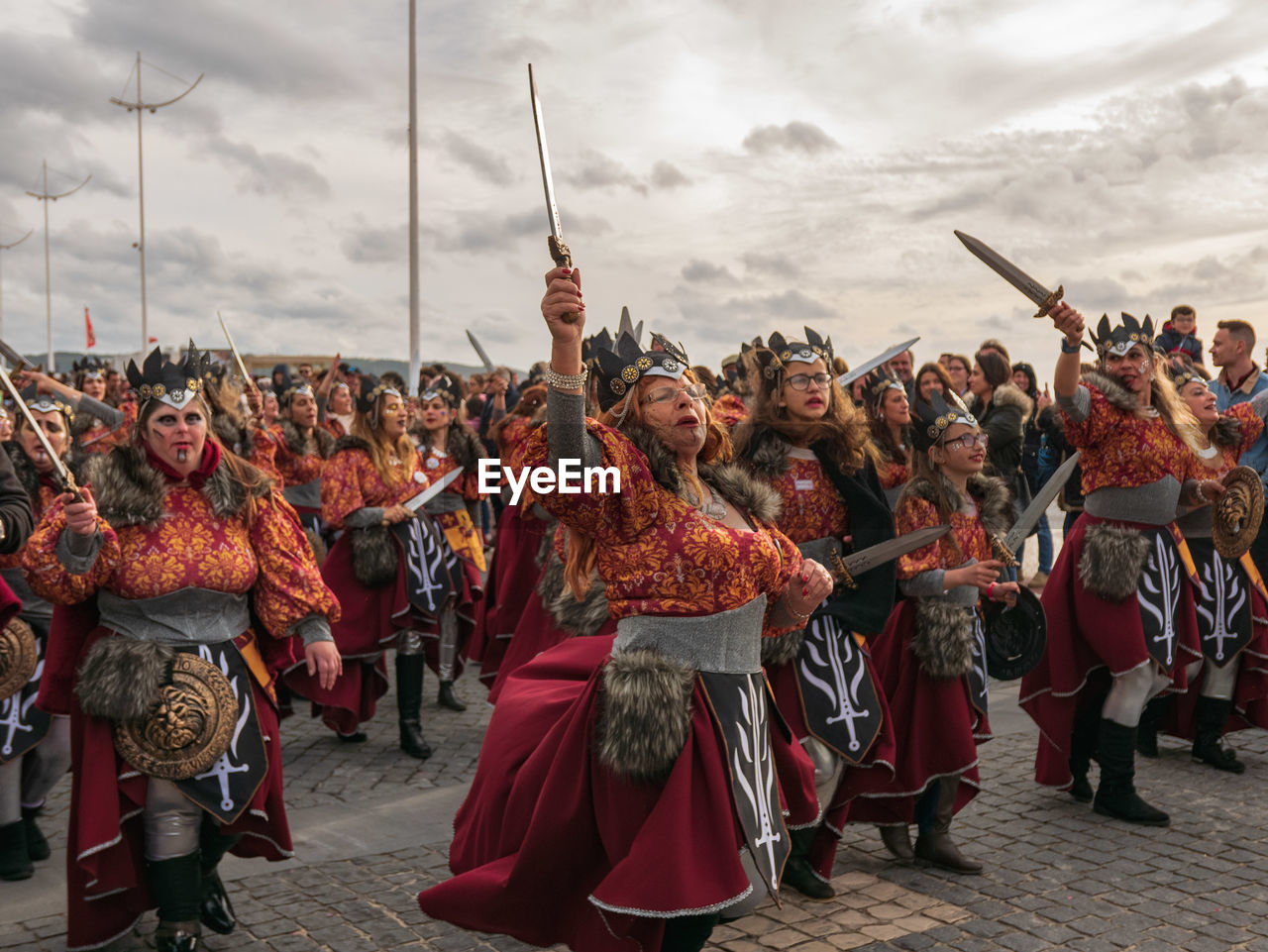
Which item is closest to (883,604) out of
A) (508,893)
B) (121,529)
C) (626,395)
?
(626,395)

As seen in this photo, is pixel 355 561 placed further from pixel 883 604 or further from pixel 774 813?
pixel 774 813

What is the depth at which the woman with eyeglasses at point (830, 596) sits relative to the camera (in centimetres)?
487

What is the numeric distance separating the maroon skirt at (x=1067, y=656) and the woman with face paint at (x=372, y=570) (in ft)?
11.5

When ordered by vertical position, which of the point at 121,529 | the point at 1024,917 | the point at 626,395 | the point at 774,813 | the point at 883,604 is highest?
the point at 626,395

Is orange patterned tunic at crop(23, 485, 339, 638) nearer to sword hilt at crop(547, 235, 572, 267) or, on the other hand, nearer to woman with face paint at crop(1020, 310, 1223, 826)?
sword hilt at crop(547, 235, 572, 267)

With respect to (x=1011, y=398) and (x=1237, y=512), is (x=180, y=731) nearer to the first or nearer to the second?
(x=1237, y=512)

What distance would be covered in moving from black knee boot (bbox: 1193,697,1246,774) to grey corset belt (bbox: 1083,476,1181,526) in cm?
132

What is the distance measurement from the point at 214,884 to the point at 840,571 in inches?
104

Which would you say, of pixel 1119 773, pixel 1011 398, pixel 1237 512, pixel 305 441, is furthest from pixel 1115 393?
pixel 305 441

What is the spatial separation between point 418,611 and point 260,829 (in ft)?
10.2

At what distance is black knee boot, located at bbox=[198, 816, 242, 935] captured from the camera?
442cm

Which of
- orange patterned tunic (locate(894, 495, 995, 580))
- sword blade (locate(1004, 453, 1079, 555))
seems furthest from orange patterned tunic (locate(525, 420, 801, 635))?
sword blade (locate(1004, 453, 1079, 555))

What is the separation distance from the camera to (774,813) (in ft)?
11.6

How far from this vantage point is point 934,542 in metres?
5.12
